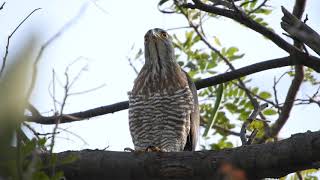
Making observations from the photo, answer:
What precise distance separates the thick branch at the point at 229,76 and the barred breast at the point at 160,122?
0.91ft

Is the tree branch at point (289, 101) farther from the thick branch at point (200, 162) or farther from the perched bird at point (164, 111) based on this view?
the thick branch at point (200, 162)

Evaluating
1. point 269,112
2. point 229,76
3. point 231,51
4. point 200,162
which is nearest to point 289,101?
point 229,76

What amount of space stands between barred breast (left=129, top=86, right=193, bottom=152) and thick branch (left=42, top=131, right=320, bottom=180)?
Result: 6.84ft

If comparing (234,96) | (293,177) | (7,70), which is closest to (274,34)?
(293,177)

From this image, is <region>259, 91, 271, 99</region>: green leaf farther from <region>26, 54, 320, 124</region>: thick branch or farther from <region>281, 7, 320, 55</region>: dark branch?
<region>281, 7, 320, 55</region>: dark branch

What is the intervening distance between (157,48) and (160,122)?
1123 millimetres

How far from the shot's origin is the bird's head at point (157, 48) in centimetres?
652

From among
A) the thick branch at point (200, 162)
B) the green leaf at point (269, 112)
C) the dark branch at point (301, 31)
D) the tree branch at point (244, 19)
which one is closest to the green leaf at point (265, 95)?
the green leaf at point (269, 112)

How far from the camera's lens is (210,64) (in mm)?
7285

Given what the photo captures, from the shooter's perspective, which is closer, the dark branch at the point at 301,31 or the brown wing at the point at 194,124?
the dark branch at the point at 301,31

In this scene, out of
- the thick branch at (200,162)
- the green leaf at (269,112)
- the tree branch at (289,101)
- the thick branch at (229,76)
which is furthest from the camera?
the green leaf at (269,112)

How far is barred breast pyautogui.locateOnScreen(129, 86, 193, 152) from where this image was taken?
5.79 meters

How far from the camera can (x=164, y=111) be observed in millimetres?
5809

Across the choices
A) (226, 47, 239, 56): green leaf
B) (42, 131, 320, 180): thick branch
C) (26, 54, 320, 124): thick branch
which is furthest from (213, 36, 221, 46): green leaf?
(42, 131, 320, 180): thick branch
